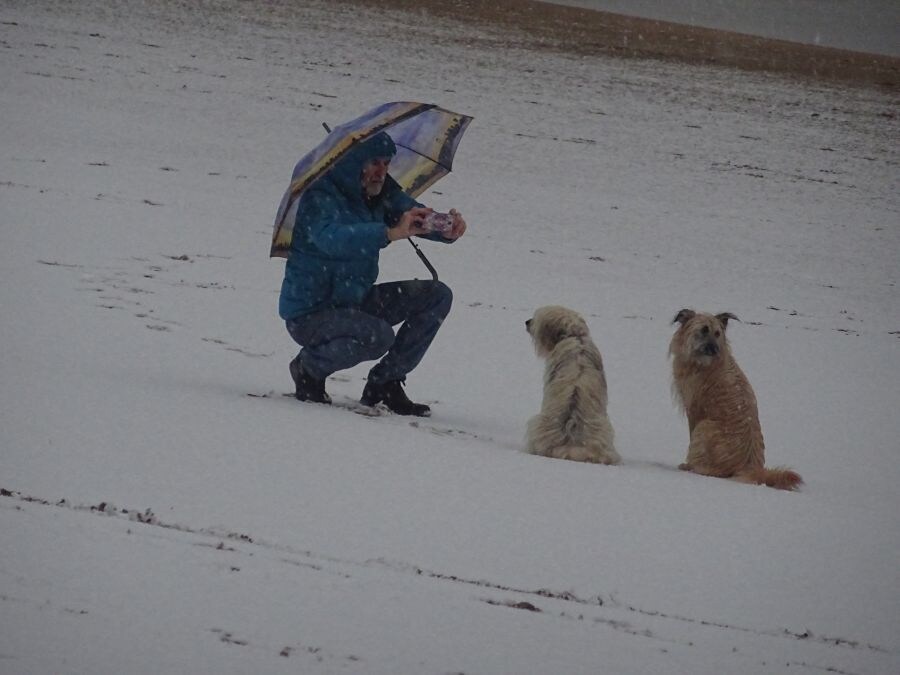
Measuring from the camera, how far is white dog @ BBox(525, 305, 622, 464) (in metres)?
5.36

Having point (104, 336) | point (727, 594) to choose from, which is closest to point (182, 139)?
point (104, 336)

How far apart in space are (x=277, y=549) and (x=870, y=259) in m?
11.5

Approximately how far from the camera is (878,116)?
69.4 ft

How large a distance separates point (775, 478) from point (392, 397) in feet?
6.72

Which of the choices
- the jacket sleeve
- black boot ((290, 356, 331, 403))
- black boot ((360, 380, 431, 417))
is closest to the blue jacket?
the jacket sleeve

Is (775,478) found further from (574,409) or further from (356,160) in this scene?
(356,160)

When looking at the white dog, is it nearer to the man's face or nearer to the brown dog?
the brown dog

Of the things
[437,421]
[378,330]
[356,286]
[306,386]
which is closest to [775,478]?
[437,421]

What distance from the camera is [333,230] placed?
5.30 metres

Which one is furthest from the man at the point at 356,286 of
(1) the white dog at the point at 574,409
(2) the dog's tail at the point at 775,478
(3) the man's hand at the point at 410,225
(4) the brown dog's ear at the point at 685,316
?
(2) the dog's tail at the point at 775,478

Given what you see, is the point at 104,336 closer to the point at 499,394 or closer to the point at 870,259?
the point at 499,394

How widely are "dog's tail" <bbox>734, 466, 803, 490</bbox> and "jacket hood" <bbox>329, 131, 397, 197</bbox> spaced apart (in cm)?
245

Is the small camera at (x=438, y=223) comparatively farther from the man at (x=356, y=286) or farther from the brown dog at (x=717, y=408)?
the brown dog at (x=717, y=408)

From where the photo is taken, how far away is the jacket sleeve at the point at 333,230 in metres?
5.27
